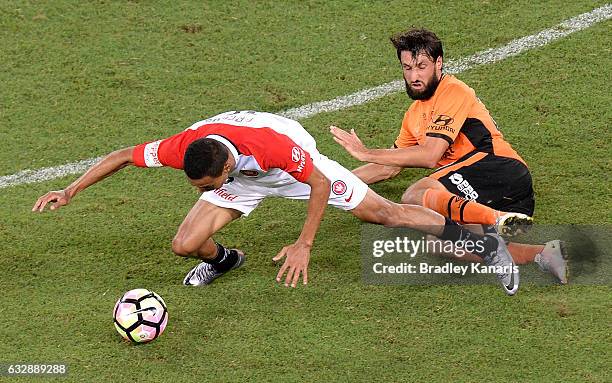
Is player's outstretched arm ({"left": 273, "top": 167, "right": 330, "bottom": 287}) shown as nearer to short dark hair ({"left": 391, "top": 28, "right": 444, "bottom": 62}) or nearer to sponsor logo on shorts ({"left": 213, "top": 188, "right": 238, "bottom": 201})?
sponsor logo on shorts ({"left": 213, "top": 188, "right": 238, "bottom": 201})

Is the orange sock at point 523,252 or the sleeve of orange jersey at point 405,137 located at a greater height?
the sleeve of orange jersey at point 405,137

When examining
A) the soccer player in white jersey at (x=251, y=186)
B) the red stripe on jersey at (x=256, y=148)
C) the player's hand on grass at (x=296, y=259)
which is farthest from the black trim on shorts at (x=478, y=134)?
the player's hand on grass at (x=296, y=259)

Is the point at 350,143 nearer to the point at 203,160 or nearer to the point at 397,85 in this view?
the point at 203,160

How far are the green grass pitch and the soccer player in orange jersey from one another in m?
0.47

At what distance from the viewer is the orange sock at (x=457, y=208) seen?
7.52 metres

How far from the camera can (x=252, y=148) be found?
6.83 m

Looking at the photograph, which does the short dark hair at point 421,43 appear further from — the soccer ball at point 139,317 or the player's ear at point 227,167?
the soccer ball at point 139,317

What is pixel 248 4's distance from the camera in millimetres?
10695

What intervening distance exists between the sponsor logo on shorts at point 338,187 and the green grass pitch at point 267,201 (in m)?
0.52

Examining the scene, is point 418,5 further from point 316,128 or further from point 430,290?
point 430,290

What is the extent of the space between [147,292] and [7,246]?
1.52 meters

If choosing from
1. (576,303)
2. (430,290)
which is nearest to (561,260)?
(576,303)

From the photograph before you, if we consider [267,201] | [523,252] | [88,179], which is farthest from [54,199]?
[523,252]

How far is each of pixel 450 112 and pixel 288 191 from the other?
1.18 meters
